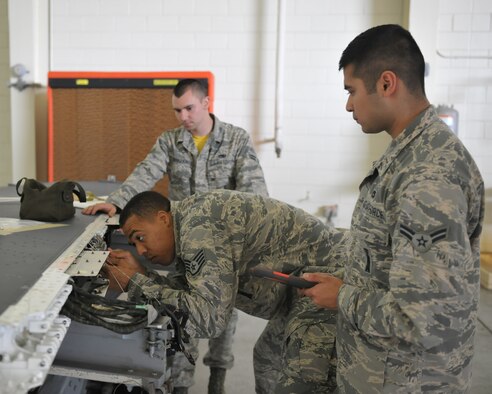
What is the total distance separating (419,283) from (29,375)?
0.77 meters

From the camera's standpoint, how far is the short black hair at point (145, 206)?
1772 millimetres

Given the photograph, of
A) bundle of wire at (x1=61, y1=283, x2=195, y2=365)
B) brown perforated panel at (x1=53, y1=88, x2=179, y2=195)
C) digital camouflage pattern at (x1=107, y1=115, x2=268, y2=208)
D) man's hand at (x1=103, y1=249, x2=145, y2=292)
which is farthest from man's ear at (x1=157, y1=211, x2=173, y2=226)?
brown perforated panel at (x1=53, y1=88, x2=179, y2=195)

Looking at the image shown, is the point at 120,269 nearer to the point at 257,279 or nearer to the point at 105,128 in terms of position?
the point at 257,279

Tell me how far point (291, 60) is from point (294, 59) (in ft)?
0.09

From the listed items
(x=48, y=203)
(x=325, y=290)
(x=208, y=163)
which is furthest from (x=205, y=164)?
(x=325, y=290)

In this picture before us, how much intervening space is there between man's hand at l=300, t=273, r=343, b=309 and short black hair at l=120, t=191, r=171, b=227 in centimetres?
69

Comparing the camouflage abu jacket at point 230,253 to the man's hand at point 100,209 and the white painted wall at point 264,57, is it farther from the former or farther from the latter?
the white painted wall at point 264,57

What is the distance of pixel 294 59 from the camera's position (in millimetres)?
4469

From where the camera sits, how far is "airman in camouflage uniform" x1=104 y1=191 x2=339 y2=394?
160 cm

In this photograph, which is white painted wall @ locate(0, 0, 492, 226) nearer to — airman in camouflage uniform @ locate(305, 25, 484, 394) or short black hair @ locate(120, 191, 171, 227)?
short black hair @ locate(120, 191, 171, 227)

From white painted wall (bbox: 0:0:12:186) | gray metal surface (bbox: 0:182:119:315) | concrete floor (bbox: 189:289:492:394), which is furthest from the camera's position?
white painted wall (bbox: 0:0:12:186)

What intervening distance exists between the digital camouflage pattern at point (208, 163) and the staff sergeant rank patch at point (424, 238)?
176 cm

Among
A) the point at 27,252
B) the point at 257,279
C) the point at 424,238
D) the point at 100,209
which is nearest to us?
the point at 424,238

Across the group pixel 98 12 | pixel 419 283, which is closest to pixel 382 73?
pixel 419 283
